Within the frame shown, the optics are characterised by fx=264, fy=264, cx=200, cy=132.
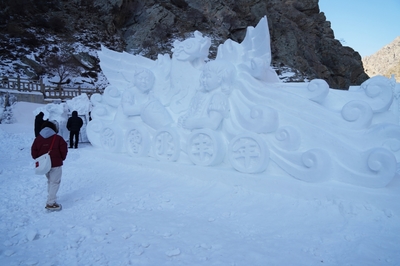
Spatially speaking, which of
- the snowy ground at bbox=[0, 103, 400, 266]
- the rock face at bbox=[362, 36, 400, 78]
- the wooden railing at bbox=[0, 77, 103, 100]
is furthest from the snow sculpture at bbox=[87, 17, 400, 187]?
the rock face at bbox=[362, 36, 400, 78]

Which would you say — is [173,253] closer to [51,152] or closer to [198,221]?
[198,221]

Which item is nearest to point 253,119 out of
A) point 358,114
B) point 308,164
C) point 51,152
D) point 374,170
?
point 308,164

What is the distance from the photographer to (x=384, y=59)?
129ft

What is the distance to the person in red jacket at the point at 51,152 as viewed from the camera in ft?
8.98

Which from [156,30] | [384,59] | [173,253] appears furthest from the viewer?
[384,59]

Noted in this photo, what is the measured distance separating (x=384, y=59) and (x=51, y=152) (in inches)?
1889

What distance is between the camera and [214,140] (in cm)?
354

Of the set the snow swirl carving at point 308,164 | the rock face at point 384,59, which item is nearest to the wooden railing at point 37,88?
the snow swirl carving at point 308,164

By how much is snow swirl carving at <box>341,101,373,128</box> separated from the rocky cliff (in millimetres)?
17339

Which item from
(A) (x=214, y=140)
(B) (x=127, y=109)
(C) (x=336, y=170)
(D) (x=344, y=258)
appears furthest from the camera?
(B) (x=127, y=109)

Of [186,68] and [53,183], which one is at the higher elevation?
[186,68]

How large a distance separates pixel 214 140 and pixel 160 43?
20.7 meters

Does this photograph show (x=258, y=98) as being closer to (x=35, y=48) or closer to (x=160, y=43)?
(x=160, y=43)

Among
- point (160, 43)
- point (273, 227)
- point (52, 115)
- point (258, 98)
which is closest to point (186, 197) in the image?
point (273, 227)
